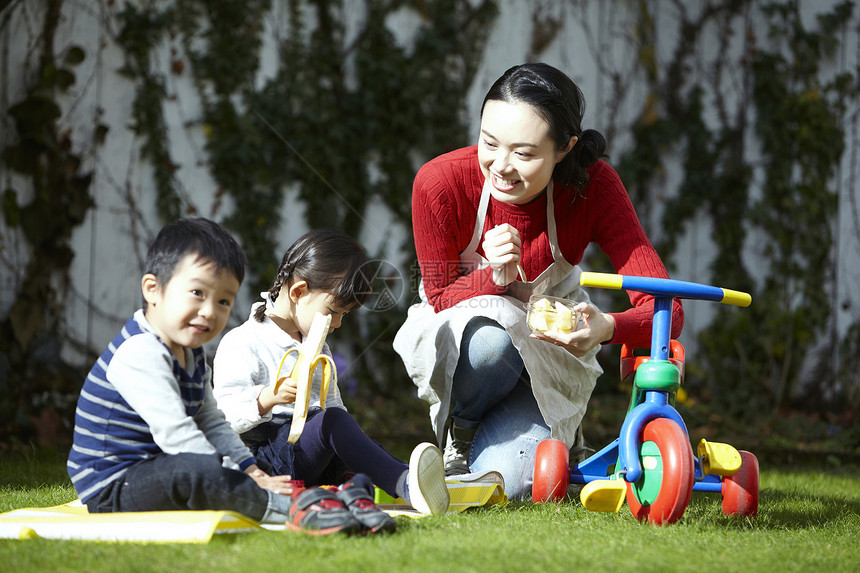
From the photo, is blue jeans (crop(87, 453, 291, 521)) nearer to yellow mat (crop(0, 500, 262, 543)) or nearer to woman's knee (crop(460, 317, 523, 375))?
yellow mat (crop(0, 500, 262, 543))

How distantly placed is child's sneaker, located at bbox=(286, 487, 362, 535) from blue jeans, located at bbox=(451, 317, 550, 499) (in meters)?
0.85

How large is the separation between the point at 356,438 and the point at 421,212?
0.78m

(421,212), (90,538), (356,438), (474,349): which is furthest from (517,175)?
(90,538)

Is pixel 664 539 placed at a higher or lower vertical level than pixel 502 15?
lower

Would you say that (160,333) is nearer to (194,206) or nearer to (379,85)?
(194,206)

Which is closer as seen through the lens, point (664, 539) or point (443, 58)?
point (664, 539)

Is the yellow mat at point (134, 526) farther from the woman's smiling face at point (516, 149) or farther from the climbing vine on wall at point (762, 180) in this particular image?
the climbing vine on wall at point (762, 180)

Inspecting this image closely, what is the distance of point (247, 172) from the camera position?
4.36 meters

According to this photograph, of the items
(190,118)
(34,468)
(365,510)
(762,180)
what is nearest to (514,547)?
(365,510)

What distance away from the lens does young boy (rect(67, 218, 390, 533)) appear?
175 cm

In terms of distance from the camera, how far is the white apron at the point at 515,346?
100 inches

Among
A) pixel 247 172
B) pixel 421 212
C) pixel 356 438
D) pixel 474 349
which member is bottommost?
pixel 356 438

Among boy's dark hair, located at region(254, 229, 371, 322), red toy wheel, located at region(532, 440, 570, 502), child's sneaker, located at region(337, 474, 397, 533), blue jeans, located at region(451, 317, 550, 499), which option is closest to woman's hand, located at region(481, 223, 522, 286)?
blue jeans, located at region(451, 317, 550, 499)

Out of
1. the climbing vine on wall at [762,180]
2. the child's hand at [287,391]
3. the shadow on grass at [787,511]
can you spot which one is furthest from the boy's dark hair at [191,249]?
the climbing vine on wall at [762,180]
